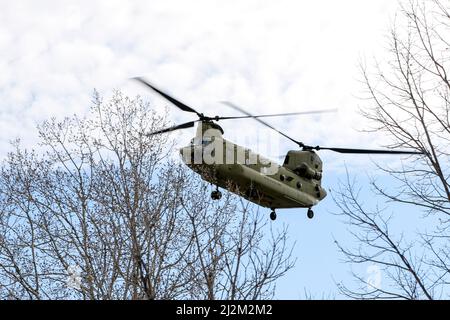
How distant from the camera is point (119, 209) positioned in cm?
1355

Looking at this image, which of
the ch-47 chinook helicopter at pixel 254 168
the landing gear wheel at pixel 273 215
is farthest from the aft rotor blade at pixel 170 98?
the landing gear wheel at pixel 273 215

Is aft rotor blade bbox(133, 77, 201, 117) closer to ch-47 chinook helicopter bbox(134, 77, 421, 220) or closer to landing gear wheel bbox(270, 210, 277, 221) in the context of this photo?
ch-47 chinook helicopter bbox(134, 77, 421, 220)

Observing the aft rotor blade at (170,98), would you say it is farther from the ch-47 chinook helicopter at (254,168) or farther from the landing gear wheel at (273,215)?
the landing gear wheel at (273,215)

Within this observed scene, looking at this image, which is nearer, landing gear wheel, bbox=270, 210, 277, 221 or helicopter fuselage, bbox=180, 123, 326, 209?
helicopter fuselage, bbox=180, 123, 326, 209

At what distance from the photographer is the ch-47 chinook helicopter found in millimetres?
21078

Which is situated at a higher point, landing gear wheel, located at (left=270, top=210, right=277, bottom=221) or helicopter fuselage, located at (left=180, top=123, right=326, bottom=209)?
helicopter fuselage, located at (left=180, top=123, right=326, bottom=209)

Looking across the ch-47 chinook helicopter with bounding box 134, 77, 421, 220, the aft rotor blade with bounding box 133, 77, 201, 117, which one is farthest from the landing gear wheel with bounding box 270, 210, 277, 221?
the aft rotor blade with bounding box 133, 77, 201, 117

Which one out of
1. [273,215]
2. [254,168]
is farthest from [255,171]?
[273,215]

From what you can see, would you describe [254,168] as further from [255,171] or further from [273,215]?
[273,215]

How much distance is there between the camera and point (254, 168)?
80.5 ft

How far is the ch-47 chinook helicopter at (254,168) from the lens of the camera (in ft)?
69.2
